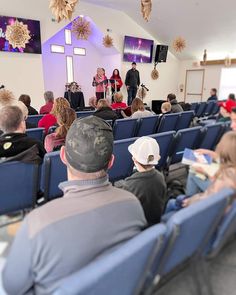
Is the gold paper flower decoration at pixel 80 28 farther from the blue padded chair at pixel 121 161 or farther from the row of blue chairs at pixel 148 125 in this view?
the blue padded chair at pixel 121 161

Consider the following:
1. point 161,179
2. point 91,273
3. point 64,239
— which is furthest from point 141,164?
point 91,273

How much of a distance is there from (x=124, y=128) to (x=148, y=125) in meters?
0.57

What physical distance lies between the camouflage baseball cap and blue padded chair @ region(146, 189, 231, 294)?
355 mm

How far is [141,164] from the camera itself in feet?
5.62

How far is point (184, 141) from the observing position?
10.3 ft

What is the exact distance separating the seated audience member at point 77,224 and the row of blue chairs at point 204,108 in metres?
6.97

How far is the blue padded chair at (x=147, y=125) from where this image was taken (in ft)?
13.5

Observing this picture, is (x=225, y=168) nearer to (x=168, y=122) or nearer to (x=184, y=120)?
(x=168, y=122)

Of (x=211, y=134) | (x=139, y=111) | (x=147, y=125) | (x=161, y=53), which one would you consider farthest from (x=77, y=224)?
(x=161, y=53)

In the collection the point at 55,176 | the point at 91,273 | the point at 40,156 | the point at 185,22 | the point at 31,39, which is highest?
the point at 185,22

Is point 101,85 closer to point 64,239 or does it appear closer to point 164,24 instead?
point 164,24

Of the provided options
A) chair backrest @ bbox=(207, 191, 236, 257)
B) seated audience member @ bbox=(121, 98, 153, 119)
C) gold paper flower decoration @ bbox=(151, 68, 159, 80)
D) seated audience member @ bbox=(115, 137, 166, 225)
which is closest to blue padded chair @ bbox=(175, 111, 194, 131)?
seated audience member @ bbox=(121, 98, 153, 119)

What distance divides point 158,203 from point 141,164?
27 centimetres

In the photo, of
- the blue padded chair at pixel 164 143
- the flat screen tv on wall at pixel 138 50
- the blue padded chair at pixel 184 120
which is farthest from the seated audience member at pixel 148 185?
the flat screen tv on wall at pixel 138 50
